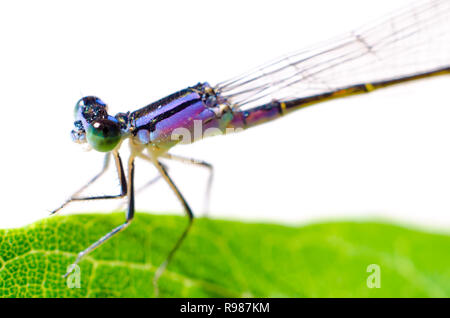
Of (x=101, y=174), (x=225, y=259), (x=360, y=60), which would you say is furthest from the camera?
(x=360, y=60)

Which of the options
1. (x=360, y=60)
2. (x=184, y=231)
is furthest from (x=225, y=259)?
(x=360, y=60)

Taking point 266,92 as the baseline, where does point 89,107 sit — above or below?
below

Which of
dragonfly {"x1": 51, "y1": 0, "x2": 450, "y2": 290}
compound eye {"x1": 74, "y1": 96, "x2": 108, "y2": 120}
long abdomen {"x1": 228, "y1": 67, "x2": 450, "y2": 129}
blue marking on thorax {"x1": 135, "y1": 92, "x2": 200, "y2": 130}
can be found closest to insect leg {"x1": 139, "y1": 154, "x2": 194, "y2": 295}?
dragonfly {"x1": 51, "y1": 0, "x2": 450, "y2": 290}

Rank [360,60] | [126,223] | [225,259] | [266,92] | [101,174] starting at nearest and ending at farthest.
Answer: [126,223] → [225,259] → [101,174] → [266,92] → [360,60]

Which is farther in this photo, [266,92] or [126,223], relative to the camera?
[266,92]

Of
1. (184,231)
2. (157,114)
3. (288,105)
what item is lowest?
(184,231)

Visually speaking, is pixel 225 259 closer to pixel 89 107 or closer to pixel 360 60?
pixel 89 107
